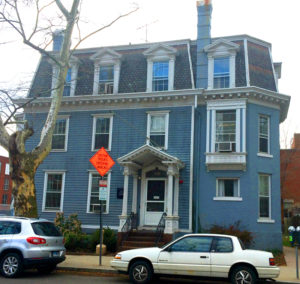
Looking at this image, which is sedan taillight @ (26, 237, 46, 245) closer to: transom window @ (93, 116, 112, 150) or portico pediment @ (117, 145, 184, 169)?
portico pediment @ (117, 145, 184, 169)

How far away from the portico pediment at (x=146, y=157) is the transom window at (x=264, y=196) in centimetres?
391

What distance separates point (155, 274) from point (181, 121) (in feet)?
32.7

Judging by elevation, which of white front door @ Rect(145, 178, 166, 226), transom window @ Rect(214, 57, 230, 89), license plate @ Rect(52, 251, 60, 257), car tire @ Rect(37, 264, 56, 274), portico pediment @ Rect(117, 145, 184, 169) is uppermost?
transom window @ Rect(214, 57, 230, 89)

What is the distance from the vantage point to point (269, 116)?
19.0 m

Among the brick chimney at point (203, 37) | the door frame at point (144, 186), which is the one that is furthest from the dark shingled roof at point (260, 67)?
the door frame at point (144, 186)

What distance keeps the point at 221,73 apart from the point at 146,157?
564 centimetres

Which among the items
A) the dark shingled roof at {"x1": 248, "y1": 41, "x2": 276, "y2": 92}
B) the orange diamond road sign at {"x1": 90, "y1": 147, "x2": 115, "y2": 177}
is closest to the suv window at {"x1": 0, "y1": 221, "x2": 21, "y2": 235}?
the orange diamond road sign at {"x1": 90, "y1": 147, "x2": 115, "y2": 177}

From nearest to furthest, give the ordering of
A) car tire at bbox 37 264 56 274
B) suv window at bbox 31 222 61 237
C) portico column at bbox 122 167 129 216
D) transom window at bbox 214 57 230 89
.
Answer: suv window at bbox 31 222 61 237 → car tire at bbox 37 264 56 274 → portico column at bbox 122 167 129 216 → transom window at bbox 214 57 230 89

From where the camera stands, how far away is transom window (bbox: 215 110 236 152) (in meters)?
18.4

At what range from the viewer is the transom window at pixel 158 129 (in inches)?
765

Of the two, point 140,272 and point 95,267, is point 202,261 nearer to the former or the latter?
point 140,272

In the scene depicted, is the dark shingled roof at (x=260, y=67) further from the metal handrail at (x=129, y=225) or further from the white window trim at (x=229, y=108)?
the metal handrail at (x=129, y=225)

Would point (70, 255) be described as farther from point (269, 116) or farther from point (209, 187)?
point (269, 116)

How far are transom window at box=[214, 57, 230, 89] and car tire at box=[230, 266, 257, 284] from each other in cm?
1111
